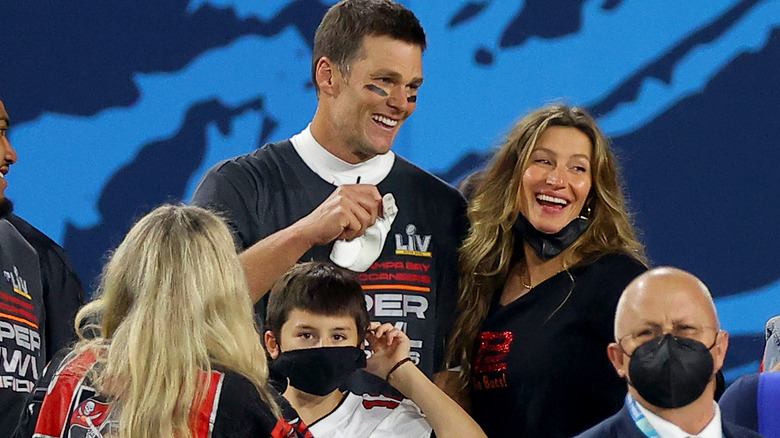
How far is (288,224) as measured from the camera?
2.66m

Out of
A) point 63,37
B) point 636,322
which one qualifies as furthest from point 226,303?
point 63,37

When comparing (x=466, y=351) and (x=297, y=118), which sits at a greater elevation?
(x=297, y=118)

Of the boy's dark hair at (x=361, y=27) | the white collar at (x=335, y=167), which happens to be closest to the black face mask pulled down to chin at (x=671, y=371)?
the white collar at (x=335, y=167)

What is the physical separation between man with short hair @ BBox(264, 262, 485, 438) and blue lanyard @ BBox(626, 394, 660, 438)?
54 cm

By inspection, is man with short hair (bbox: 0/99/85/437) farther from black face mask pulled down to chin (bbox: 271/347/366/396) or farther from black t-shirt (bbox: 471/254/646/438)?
black t-shirt (bbox: 471/254/646/438)

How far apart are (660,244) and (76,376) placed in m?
2.83

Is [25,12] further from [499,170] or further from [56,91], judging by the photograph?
[499,170]

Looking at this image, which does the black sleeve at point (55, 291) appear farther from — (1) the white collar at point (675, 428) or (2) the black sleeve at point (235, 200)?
(1) the white collar at point (675, 428)

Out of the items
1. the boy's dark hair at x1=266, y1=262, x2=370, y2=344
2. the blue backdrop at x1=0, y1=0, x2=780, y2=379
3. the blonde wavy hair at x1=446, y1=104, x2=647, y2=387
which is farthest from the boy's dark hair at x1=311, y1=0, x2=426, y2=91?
the blue backdrop at x1=0, y1=0, x2=780, y2=379

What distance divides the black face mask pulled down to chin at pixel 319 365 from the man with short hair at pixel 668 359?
1.95 feet

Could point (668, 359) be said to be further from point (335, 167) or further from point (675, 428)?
point (335, 167)

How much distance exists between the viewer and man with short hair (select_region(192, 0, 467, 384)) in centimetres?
265

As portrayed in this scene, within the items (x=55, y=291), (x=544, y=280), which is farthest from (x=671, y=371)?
(x=55, y=291)

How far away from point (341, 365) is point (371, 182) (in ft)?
1.68
